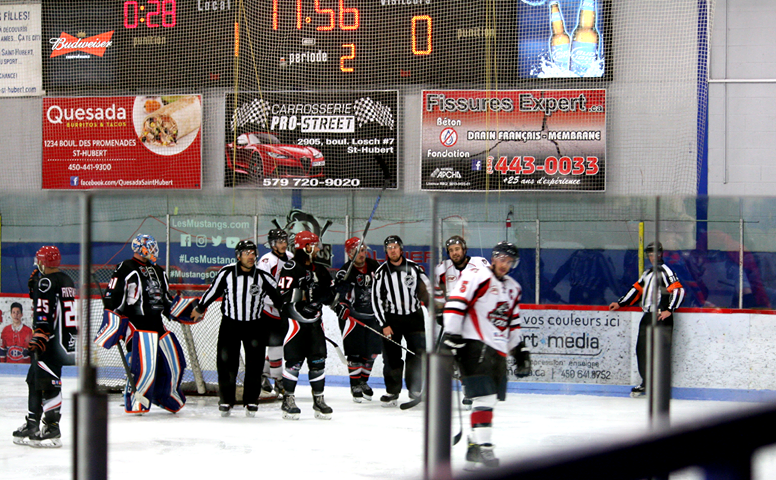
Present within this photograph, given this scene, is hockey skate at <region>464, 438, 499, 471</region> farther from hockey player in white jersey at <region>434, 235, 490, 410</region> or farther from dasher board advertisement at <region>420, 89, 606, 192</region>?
dasher board advertisement at <region>420, 89, 606, 192</region>

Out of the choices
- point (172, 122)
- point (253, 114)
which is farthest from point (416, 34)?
point (172, 122)

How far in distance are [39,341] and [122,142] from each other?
269 inches

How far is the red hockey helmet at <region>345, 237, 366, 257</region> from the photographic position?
624 centimetres

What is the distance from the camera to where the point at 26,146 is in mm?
11062

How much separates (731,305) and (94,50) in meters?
8.51

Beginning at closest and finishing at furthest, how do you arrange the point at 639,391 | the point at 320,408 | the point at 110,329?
the point at 639,391
the point at 110,329
the point at 320,408

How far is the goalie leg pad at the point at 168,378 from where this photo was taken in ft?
17.6

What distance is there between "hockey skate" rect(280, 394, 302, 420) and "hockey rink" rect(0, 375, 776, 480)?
57 mm

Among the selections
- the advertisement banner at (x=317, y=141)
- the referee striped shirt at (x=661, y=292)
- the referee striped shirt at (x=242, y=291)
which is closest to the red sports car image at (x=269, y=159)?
the advertisement banner at (x=317, y=141)

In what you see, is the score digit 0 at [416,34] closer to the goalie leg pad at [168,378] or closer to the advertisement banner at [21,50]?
the advertisement banner at [21,50]

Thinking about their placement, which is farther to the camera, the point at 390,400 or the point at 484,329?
the point at 390,400

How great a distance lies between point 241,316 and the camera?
528 centimetres

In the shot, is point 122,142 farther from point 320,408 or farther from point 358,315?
point 320,408

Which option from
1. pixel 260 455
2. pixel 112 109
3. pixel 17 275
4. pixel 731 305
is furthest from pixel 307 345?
pixel 112 109
